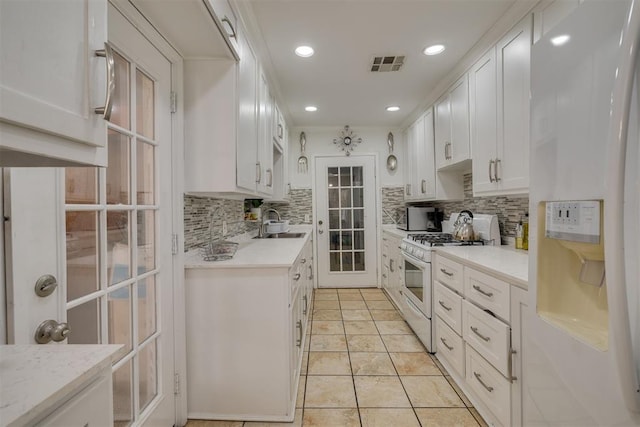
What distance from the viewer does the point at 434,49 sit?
2240 mm

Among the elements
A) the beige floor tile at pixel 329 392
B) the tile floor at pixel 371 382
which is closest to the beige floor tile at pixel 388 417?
the tile floor at pixel 371 382

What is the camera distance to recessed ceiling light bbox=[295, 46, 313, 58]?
221 cm

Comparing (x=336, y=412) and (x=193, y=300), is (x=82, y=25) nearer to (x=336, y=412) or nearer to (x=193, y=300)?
(x=193, y=300)

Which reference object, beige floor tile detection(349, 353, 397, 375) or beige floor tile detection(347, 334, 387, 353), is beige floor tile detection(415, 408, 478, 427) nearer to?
beige floor tile detection(349, 353, 397, 375)

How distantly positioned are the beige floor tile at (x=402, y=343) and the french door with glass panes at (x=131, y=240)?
5.60 ft

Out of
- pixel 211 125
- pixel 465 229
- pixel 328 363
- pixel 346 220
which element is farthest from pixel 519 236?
pixel 346 220

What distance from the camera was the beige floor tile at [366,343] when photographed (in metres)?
2.44

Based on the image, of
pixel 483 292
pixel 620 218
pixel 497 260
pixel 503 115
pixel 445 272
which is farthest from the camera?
pixel 445 272

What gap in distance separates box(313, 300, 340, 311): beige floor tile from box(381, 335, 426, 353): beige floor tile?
931 mm

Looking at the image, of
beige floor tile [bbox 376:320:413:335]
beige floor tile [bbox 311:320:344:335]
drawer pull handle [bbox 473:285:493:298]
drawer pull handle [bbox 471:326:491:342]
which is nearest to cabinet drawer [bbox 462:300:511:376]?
drawer pull handle [bbox 471:326:491:342]

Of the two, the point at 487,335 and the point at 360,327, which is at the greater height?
the point at 487,335

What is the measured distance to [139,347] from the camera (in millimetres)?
1277

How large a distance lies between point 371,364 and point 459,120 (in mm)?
2202

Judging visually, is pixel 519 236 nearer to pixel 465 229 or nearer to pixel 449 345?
pixel 465 229
